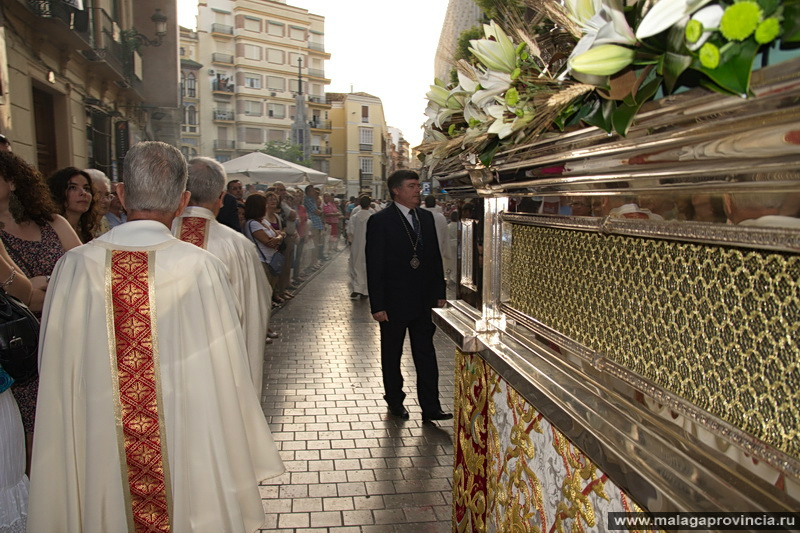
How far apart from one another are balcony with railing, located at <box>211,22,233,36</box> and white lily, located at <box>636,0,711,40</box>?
225 ft

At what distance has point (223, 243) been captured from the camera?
14.1ft

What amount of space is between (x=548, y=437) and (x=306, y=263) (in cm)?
1642

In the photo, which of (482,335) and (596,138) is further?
(482,335)

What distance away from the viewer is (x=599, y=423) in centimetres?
157

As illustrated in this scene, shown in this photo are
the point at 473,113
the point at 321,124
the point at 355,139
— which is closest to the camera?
the point at 473,113

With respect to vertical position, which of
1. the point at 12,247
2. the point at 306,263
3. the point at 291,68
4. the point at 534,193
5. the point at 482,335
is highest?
the point at 291,68

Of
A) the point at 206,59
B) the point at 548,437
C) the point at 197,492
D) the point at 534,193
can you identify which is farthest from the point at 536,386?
the point at 206,59

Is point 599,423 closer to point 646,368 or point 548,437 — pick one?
point 646,368

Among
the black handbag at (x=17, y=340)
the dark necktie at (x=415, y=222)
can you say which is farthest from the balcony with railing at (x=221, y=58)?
the black handbag at (x=17, y=340)

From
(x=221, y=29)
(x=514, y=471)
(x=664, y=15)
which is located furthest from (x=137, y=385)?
(x=221, y=29)

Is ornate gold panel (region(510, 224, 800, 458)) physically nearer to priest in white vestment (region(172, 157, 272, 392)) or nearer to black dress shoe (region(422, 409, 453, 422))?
priest in white vestment (region(172, 157, 272, 392))

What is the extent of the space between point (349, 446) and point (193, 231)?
1.97 m

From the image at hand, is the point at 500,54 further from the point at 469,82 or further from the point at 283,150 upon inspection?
the point at 283,150

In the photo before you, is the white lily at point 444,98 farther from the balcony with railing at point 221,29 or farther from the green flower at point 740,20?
the balcony with railing at point 221,29
